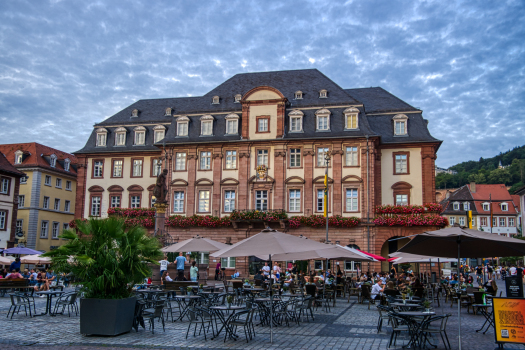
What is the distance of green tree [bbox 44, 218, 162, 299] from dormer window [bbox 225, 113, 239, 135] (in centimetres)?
3103

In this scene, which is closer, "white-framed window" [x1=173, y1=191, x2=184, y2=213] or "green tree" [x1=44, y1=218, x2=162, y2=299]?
"green tree" [x1=44, y1=218, x2=162, y2=299]

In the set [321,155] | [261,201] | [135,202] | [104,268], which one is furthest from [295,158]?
[104,268]

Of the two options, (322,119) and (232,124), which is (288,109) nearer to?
(322,119)

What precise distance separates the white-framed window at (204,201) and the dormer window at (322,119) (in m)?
10.8

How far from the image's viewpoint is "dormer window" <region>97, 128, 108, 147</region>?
48.2 metres

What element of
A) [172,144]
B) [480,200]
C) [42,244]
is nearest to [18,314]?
[172,144]

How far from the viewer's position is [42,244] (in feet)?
176

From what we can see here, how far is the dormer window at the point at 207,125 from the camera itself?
43.8m

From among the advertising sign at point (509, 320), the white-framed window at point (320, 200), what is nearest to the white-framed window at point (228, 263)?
→ the white-framed window at point (320, 200)

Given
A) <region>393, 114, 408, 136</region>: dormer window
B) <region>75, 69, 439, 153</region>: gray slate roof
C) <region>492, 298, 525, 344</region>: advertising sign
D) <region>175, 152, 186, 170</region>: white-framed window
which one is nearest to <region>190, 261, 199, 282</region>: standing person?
<region>492, 298, 525, 344</region>: advertising sign

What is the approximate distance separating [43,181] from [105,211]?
40.5 feet

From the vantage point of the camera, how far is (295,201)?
4125 cm

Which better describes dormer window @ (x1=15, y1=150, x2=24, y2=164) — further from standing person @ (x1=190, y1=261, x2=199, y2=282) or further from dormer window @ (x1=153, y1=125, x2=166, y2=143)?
standing person @ (x1=190, y1=261, x2=199, y2=282)

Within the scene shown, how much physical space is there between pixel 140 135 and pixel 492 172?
107602 millimetres
